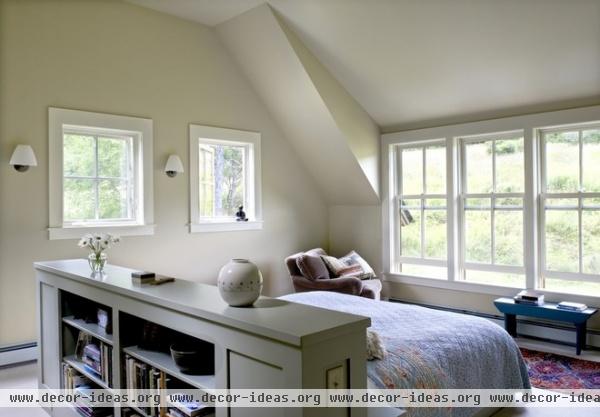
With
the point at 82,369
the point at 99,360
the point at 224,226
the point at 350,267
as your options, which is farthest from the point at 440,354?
the point at 224,226

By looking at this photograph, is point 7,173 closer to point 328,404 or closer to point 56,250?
point 56,250

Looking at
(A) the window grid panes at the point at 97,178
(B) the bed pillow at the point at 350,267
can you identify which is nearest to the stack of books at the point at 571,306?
(B) the bed pillow at the point at 350,267

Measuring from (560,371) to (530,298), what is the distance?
0.81 m

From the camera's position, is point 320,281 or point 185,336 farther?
point 320,281

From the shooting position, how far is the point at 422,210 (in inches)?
228

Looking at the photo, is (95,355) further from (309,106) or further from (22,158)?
(309,106)

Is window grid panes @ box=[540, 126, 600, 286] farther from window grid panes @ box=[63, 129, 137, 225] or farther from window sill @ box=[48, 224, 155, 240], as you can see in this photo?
window grid panes @ box=[63, 129, 137, 225]

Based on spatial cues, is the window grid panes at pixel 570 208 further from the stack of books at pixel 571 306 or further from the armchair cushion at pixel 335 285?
the armchair cushion at pixel 335 285

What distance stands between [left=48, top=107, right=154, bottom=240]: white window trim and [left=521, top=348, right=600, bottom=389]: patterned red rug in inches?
148

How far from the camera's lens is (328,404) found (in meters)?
1.40

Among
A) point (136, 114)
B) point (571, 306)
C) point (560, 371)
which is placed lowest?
point (560, 371)

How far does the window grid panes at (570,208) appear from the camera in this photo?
446cm

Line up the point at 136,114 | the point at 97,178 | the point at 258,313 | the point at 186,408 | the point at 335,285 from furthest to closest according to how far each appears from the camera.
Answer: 1. the point at 335,285
2. the point at 136,114
3. the point at 97,178
4. the point at 186,408
5. the point at 258,313

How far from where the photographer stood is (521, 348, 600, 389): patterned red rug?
351 cm
